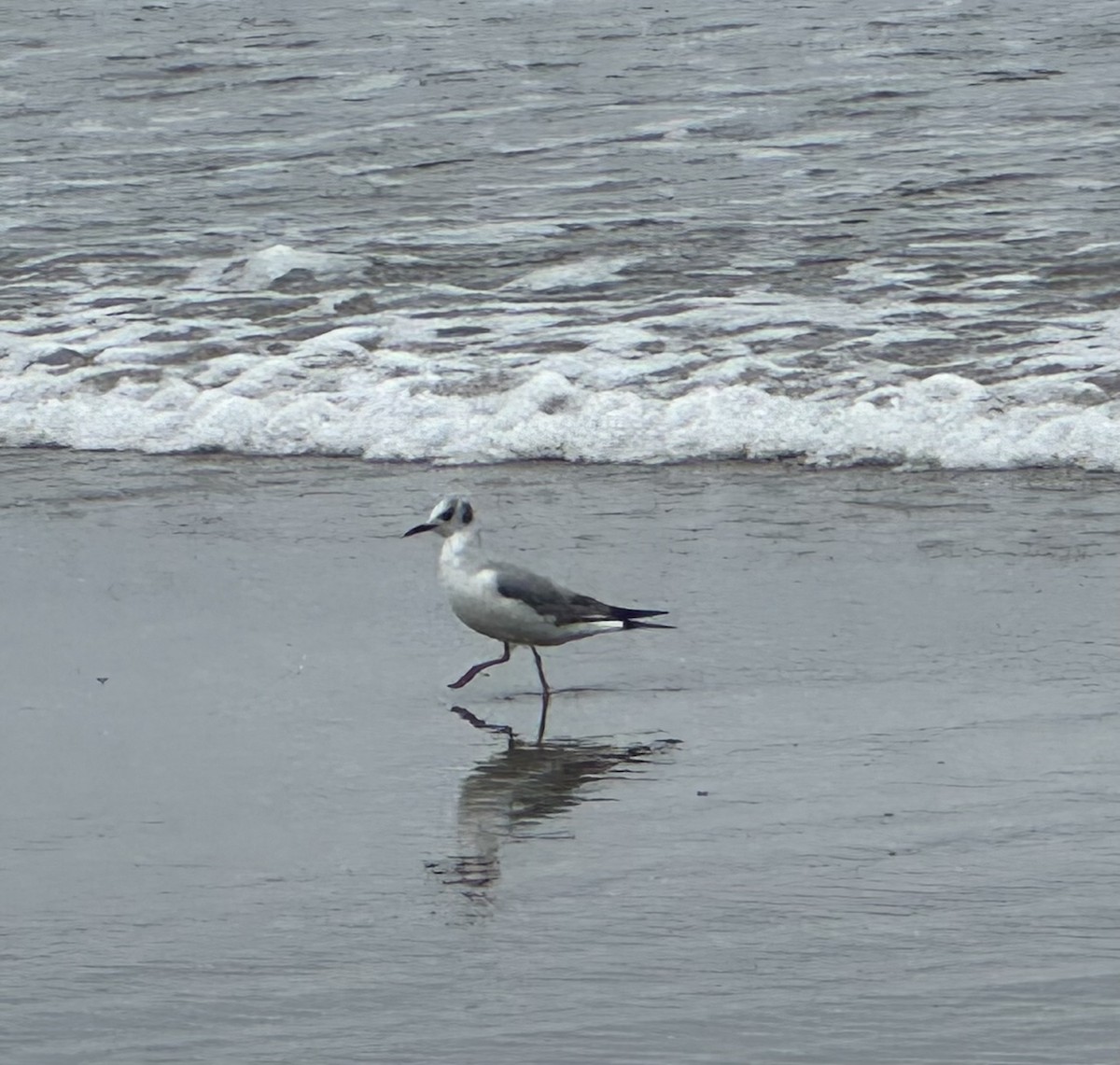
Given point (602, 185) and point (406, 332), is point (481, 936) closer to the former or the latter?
point (406, 332)

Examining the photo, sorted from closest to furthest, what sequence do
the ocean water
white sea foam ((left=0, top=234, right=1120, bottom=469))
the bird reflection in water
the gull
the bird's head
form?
the bird reflection in water < the gull < the bird's head < white sea foam ((left=0, top=234, right=1120, bottom=469)) < the ocean water

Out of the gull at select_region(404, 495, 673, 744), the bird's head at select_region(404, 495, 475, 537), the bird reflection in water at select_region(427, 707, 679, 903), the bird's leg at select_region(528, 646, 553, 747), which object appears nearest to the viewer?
the bird reflection in water at select_region(427, 707, 679, 903)

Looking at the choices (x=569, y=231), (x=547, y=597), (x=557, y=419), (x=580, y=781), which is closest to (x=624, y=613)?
(x=547, y=597)

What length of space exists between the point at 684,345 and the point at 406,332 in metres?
1.30

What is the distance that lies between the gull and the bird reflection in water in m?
0.32

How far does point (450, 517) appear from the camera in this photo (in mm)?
5184

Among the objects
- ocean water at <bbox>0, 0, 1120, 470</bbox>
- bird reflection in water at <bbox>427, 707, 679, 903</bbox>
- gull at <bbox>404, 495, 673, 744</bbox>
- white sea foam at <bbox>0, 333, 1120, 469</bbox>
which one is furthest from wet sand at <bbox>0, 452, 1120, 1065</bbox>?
ocean water at <bbox>0, 0, 1120, 470</bbox>

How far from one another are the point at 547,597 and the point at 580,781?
747mm

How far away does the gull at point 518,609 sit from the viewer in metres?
4.94

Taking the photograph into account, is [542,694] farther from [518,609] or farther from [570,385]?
[570,385]

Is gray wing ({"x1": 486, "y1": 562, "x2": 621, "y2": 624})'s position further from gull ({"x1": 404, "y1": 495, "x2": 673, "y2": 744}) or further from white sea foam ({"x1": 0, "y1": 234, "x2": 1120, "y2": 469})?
white sea foam ({"x1": 0, "y1": 234, "x2": 1120, "y2": 469})

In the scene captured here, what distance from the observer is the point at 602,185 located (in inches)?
441

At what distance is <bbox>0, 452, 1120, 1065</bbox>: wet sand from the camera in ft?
10.6

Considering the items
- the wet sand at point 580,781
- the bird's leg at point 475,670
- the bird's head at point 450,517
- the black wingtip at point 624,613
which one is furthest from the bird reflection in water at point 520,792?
the bird's head at point 450,517
